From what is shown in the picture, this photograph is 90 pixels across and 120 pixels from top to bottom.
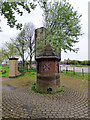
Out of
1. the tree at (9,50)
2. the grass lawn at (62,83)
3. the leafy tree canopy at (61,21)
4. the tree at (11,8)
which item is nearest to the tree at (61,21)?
the leafy tree canopy at (61,21)

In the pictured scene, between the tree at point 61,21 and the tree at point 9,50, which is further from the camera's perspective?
the tree at point 9,50

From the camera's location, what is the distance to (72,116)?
12.0 ft

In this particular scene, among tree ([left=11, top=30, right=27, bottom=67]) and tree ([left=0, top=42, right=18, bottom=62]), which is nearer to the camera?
tree ([left=11, top=30, right=27, bottom=67])

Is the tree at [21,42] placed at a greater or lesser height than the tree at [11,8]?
greater

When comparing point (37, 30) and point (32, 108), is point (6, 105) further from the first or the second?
point (37, 30)

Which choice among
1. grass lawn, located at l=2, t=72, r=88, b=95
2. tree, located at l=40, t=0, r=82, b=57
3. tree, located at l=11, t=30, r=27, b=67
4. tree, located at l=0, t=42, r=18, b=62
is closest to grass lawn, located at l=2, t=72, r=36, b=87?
grass lawn, located at l=2, t=72, r=88, b=95

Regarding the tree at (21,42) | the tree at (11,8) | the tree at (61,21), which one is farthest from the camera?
the tree at (21,42)

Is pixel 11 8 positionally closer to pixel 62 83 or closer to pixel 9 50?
pixel 62 83

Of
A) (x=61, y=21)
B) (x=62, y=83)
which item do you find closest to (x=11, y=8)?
(x=62, y=83)

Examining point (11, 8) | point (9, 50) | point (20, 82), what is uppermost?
point (9, 50)

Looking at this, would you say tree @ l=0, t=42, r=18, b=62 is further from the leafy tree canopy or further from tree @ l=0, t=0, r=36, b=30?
tree @ l=0, t=0, r=36, b=30

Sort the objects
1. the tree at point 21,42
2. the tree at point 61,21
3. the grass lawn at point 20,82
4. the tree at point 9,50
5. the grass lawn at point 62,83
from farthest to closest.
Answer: the tree at point 9,50 → the tree at point 21,42 → the tree at point 61,21 → the grass lawn at point 20,82 → the grass lawn at point 62,83

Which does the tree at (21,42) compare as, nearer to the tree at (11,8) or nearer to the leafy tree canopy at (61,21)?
the leafy tree canopy at (61,21)

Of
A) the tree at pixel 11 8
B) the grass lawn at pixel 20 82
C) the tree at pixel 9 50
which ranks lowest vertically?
the grass lawn at pixel 20 82
